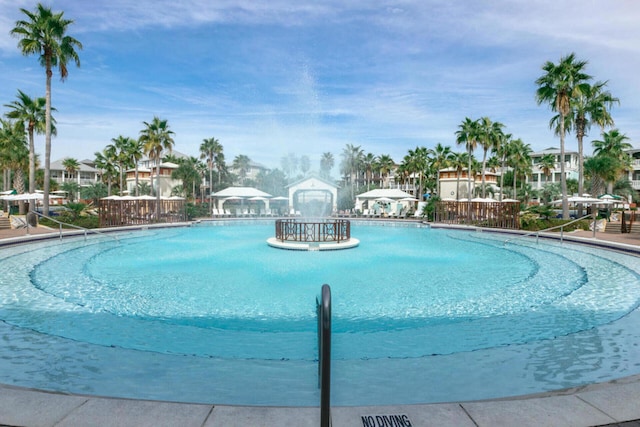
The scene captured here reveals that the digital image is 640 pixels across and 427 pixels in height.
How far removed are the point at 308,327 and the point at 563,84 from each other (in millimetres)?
33899

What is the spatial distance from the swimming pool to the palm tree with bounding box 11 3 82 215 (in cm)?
2180

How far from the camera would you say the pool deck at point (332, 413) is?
368 cm

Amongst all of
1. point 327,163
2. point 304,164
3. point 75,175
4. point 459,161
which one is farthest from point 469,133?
point 75,175

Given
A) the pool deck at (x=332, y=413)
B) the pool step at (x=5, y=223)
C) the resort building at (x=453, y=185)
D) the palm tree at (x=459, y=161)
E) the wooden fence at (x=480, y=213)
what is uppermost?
the palm tree at (x=459, y=161)

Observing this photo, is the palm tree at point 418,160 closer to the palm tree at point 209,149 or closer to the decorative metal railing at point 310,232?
the palm tree at point 209,149

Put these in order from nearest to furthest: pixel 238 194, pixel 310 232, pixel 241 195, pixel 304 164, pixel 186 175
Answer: pixel 310 232
pixel 241 195
pixel 238 194
pixel 186 175
pixel 304 164

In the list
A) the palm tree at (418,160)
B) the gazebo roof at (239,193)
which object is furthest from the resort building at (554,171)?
the gazebo roof at (239,193)

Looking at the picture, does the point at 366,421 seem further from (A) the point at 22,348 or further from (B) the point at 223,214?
(B) the point at 223,214

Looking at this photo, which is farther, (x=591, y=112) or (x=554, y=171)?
(x=554, y=171)

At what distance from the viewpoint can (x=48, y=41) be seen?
98.6ft

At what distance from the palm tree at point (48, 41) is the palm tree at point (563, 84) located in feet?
125

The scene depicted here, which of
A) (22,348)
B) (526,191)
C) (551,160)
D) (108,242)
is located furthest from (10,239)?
(551,160)

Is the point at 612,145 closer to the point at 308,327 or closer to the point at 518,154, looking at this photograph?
the point at 518,154

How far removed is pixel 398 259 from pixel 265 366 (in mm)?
11389
